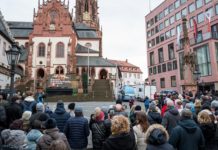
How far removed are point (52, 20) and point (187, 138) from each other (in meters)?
51.7

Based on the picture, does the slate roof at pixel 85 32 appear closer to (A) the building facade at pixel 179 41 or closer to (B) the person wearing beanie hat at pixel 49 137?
(A) the building facade at pixel 179 41

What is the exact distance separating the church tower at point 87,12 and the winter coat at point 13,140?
246 ft

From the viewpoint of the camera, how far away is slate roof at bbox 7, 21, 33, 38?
5756cm

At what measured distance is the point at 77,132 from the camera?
18.5 ft

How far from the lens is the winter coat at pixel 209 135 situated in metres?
5.16

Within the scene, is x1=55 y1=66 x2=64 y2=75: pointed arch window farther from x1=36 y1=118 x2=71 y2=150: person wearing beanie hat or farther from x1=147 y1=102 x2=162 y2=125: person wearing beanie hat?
x1=36 y1=118 x2=71 y2=150: person wearing beanie hat

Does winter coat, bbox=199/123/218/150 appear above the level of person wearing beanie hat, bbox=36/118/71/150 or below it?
below

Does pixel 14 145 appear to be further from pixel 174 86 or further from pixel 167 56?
pixel 167 56

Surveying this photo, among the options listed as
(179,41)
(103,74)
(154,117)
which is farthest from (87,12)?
(154,117)


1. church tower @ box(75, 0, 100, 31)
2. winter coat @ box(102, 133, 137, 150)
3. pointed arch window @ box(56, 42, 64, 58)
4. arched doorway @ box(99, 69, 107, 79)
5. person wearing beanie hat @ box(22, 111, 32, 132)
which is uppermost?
church tower @ box(75, 0, 100, 31)

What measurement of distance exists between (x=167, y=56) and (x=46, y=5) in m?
31.0

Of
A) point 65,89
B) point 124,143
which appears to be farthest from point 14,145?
point 65,89

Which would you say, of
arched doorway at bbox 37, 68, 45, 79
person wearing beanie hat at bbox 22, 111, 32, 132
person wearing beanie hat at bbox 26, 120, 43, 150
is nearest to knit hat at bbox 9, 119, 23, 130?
person wearing beanie hat at bbox 26, 120, 43, 150

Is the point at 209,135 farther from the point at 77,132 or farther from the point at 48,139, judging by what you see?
the point at 48,139
